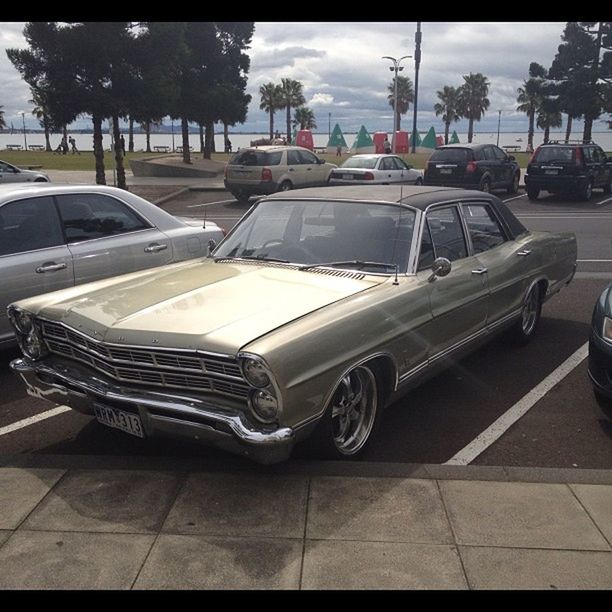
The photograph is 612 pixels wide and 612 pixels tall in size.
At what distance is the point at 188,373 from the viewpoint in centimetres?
342

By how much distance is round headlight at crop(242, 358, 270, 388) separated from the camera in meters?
3.19

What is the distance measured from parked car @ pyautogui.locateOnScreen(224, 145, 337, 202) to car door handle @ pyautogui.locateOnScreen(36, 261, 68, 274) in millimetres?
13904

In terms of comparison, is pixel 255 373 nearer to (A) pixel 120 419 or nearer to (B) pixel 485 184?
(A) pixel 120 419

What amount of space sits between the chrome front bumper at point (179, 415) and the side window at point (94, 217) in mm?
2252

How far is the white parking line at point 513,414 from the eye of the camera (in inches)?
163

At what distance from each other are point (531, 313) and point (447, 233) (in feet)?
5.90

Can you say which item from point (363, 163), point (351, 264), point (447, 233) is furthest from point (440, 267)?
point (363, 163)

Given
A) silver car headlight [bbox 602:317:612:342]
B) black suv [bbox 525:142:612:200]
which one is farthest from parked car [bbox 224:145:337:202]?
silver car headlight [bbox 602:317:612:342]

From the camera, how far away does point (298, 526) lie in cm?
325

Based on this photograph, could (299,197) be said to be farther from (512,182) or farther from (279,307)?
(512,182)

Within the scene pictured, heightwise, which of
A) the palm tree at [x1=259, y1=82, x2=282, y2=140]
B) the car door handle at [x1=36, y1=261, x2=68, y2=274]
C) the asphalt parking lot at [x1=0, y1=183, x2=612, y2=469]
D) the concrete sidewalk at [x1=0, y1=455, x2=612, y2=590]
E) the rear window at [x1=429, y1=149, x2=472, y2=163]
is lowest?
the asphalt parking lot at [x1=0, y1=183, x2=612, y2=469]

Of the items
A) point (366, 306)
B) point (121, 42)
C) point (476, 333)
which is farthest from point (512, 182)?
point (366, 306)

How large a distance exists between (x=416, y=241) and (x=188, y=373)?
1.92 metres

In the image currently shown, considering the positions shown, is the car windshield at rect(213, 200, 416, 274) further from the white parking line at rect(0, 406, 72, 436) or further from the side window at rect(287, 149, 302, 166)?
the side window at rect(287, 149, 302, 166)
